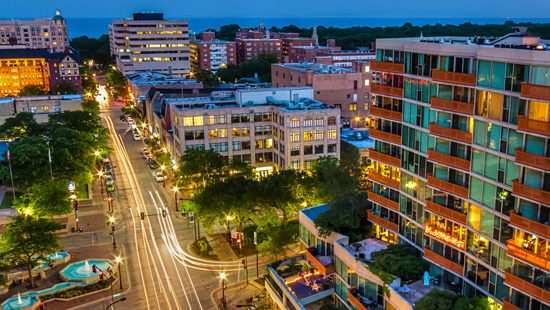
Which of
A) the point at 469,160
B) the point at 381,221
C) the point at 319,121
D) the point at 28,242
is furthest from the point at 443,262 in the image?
the point at 319,121

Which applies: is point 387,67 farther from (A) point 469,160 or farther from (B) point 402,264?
(B) point 402,264

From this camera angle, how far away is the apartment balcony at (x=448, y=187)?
41.2m

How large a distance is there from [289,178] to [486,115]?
36060mm

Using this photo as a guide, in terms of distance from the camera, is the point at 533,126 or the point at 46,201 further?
the point at 46,201

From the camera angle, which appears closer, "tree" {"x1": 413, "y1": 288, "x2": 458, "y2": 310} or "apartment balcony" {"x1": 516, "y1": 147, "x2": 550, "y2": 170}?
"apartment balcony" {"x1": 516, "y1": 147, "x2": 550, "y2": 170}

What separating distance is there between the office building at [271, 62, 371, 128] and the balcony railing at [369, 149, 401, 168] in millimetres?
79114

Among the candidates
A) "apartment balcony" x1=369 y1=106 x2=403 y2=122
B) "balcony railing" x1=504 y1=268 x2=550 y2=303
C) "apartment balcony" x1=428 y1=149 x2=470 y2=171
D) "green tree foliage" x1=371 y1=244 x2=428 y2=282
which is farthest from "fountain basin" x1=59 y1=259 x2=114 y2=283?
"balcony railing" x1=504 y1=268 x2=550 y2=303

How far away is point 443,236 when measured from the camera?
1705 inches

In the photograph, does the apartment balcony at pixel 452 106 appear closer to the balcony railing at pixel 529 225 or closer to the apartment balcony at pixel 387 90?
the apartment balcony at pixel 387 90

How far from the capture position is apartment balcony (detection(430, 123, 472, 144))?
1598 inches

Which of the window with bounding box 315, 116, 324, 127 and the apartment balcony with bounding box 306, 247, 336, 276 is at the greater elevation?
the window with bounding box 315, 116, 324, 127

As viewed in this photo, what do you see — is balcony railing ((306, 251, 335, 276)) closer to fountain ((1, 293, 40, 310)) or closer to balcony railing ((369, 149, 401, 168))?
balcony railing ((369, 149, 401, 168))

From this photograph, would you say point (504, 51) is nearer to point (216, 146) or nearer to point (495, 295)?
point (495, 295)

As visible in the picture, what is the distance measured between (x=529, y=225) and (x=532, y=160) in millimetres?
4498
